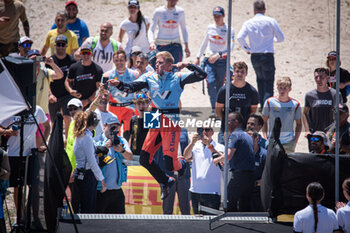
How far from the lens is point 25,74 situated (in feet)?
22.6

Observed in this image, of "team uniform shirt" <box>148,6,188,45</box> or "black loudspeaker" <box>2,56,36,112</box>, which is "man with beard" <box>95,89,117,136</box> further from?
"team uniform shirt" <box>148,6,188,45</box>

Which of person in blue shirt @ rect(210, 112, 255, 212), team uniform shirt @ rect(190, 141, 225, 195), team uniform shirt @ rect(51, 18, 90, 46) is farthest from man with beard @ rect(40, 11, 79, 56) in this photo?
person in blue shirt @ rect(210, 112, 255, 212)

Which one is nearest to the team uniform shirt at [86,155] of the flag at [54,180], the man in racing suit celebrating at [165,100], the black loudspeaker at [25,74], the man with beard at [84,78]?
the flag at [54,180]

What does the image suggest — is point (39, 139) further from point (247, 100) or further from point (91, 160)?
point (247, 100)

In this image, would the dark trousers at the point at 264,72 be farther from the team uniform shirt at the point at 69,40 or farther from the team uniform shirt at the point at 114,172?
the team uniform shirt at the point at 114,172

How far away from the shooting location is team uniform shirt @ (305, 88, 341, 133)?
8.86 metres

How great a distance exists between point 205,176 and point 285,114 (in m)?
1.83

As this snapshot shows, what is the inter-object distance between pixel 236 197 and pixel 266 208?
0.67 m

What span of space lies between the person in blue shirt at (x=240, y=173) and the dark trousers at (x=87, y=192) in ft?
5.25

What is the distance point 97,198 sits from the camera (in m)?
7.59

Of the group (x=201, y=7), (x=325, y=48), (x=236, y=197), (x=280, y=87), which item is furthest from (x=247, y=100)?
(x=201, y=7)

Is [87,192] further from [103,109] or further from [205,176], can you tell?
[103,109]

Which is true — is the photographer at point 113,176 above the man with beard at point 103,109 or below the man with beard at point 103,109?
below

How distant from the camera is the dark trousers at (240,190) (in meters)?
7.61
